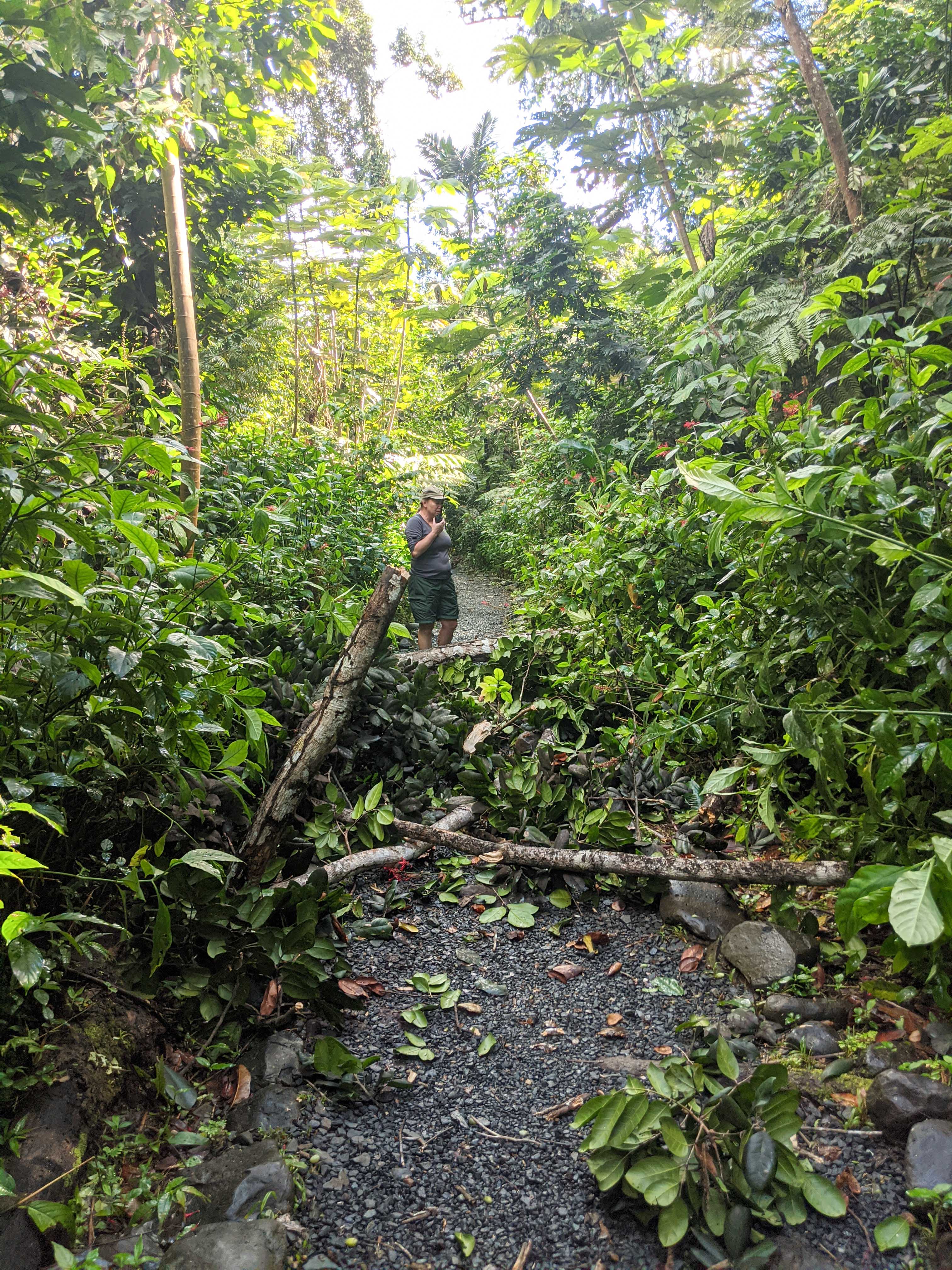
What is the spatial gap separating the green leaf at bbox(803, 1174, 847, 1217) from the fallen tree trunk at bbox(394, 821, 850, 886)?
2.82ft

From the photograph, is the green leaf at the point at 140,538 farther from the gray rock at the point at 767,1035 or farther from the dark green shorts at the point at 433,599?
the dark green shorts at the point at 433,599

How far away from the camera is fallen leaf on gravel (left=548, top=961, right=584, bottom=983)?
2.42m

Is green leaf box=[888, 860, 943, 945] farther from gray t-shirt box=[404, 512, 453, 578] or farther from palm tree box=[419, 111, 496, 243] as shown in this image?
palm tree box=[419, 111, 496, 243]

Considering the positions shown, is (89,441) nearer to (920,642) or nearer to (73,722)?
(73,722)

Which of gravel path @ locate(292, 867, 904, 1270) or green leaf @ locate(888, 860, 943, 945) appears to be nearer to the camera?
green leaf @ locate(888, 860, 943, 945)

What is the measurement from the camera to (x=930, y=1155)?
1.49 metres

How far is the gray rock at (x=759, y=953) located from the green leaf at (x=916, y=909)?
2.89ft

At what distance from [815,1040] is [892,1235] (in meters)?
0.53

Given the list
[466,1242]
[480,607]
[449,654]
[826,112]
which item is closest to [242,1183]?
[466,1242]

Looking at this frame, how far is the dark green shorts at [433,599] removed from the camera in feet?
19.5

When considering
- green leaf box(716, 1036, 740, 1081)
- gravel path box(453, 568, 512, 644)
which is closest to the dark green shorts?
gravel path box(453, 568, 512, 644)

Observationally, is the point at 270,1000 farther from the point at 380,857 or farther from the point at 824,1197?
the point at 824,1197

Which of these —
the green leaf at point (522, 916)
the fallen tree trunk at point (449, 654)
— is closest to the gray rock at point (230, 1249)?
the green leaf at point (522, 916)

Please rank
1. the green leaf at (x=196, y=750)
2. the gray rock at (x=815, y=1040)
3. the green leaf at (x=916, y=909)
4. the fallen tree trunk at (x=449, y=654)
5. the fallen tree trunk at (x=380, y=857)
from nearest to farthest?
the green leaf at (x=916, y=909), the green leaf at (x=196, y=750), the gray rock at (x=815, y=1040), the fallen tree trunk at (x=380, y=857), the fallen tree trunk at (x=449, y=654)
